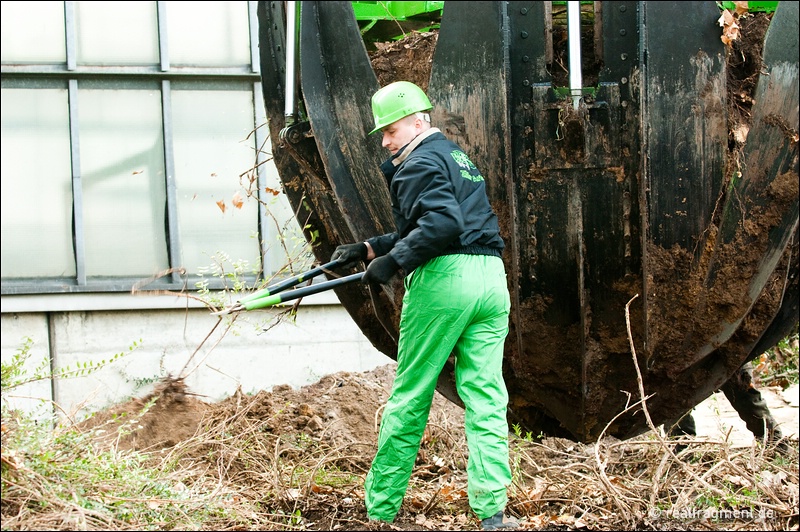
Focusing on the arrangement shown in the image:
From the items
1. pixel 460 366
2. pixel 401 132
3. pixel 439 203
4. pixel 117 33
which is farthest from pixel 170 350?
pixel 439 203

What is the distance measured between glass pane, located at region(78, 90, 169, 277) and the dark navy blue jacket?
4687mm

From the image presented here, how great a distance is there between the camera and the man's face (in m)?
3.84

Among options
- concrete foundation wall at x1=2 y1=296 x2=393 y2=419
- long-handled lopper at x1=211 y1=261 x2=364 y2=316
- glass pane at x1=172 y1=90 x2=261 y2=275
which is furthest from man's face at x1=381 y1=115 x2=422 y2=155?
glass pane at x1=172 y1=90 x2=261 y2=275

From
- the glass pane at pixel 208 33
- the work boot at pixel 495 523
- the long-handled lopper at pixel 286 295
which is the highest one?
the glass pane at pixel 208 33

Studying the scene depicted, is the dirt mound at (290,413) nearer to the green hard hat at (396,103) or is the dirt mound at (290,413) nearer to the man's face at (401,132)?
the man's face at (401,132)

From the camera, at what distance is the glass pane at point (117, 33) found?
792 centimetres

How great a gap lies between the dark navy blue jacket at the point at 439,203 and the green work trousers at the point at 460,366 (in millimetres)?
116

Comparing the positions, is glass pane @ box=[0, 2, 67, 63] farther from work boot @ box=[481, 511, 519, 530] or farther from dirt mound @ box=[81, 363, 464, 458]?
work boot @ box=[481, 511, 519, 530]

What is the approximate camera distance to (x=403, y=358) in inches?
159

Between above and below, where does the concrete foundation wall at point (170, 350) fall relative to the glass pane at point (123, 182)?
below

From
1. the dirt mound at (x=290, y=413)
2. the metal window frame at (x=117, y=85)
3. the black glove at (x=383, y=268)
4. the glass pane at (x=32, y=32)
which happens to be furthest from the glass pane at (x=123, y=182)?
the black glove at (x=383, y=268)

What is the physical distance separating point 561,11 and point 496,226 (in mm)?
920

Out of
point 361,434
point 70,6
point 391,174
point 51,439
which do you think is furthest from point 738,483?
point 70,6

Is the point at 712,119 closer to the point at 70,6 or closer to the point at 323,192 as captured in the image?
the point at 323,192
